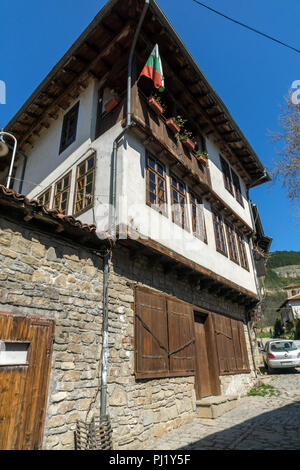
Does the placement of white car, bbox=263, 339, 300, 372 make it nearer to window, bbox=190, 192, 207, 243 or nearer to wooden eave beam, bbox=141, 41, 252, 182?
window, bbox=190, 192, 207, 243

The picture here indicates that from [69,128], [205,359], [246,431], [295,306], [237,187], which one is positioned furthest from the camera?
[295,306]

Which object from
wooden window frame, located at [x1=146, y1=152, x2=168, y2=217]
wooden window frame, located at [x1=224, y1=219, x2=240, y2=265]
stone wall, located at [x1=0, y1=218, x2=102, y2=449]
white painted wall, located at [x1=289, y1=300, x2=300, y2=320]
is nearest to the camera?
stone wall, located at [x1=0, y1=218, x2=102, y2=449]

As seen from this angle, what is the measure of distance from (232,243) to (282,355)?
6.09 m

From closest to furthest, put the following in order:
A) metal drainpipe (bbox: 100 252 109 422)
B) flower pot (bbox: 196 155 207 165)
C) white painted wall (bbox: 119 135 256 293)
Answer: metal drainpipe (bbox: 100 252 109 422), white painted wall (bbox: 119 135 256 293), flower pot (bbox: 196 155 207 165)

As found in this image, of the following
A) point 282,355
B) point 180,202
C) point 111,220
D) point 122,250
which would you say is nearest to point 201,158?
point 180,202

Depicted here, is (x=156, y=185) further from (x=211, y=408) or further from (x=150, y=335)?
(x=211, y=408)

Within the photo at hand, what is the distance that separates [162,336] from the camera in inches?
259

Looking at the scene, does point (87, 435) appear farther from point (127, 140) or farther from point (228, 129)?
point (228, 129)

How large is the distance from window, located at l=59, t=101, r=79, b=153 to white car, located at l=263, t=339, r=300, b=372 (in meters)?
12.3

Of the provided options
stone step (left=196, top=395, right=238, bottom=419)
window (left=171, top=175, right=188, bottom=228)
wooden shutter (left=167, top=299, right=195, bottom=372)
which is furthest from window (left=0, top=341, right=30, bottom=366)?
stone step (left=196, top=395, right=238, bottom=419)

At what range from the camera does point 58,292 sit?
4.84 m

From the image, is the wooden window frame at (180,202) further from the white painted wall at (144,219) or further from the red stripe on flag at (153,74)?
the red stripe on flag at (153,74)

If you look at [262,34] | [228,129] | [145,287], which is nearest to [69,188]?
[145,287]

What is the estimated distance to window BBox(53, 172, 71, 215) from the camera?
7996 mm
